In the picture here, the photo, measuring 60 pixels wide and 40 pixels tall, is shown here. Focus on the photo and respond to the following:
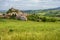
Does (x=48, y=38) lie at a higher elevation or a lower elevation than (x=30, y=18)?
higher

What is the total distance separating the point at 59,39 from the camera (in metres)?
7.32

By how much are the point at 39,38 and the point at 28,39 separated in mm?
488

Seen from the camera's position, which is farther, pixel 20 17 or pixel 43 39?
pixel 20 17

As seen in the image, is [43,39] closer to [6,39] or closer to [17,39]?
[17,39]

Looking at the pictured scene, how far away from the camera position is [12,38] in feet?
23.8

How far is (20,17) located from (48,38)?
12598 millimetres

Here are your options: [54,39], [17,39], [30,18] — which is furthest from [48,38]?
[30,18]

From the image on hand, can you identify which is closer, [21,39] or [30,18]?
[21,39]

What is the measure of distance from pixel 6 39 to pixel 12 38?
0.83 feet

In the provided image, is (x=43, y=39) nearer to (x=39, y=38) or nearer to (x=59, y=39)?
(x=39, y=38)

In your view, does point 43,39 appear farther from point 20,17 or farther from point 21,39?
point 20,17

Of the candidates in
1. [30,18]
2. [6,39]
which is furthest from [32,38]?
[30,18]

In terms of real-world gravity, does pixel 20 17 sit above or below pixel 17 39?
below

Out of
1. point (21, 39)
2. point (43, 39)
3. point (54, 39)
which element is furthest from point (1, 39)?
point (54, 39)
